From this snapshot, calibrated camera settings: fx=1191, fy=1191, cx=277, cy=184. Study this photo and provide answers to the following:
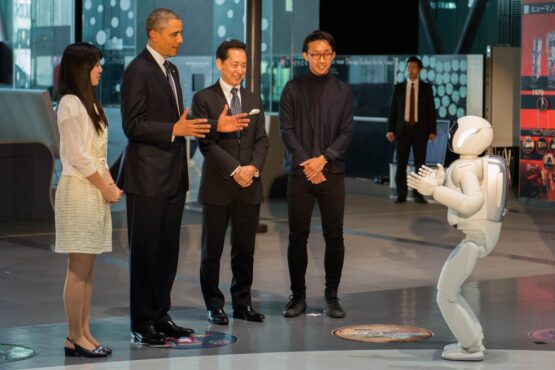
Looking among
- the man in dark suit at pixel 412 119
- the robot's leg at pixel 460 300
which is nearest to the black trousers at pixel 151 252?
the robot's leg at pixel 460 300

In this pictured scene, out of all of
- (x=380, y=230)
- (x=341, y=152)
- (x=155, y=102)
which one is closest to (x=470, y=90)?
(x=380, y=230)

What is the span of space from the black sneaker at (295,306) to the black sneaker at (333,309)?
0.48 feet

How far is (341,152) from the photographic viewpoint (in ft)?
24.5

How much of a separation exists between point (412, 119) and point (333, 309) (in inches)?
299

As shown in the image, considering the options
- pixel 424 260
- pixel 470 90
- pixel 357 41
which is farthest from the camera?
pixel 357 41

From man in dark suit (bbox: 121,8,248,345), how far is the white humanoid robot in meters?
1.30

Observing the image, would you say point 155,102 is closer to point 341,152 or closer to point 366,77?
point 341,152

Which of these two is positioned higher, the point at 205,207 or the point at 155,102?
the point at 155,102

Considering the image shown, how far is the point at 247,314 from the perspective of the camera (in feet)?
24.0

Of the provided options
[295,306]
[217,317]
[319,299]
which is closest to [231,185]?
[217,317]

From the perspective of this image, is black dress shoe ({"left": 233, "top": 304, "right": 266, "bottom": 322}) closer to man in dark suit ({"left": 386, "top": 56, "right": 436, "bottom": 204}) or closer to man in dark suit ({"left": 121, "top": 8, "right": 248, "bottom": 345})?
man in dark suit ({"left": 121, "top": 8, "right": 248, "bottom": 345})

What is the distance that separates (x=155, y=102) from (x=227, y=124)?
45 centimetres

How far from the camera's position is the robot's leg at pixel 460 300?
615 cm

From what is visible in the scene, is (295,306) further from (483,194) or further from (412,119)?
(412,119)
